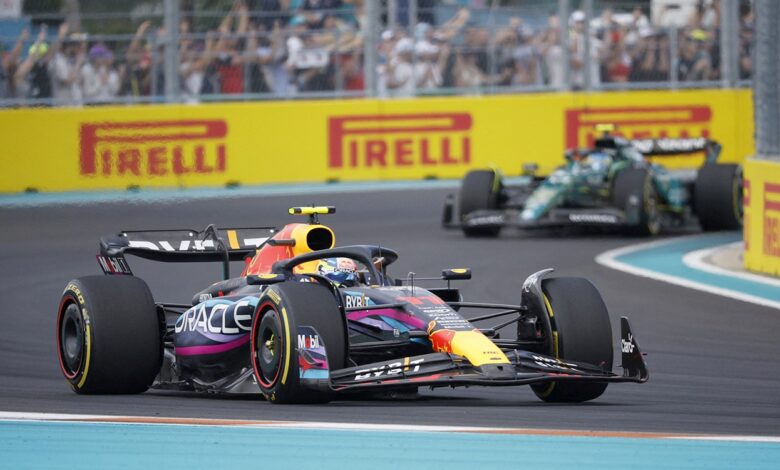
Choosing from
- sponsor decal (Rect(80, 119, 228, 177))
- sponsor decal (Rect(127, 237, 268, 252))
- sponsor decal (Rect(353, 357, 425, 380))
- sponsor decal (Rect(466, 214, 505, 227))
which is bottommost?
sponsor decal (Rect(466, 214, 505, 227))

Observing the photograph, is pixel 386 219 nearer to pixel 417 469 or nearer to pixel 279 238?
pixel 279 238

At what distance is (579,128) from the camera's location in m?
27.4

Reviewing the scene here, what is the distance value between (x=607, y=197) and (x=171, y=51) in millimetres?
8571

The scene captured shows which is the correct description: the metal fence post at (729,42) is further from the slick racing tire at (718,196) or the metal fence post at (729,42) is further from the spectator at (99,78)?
the spectator at (99,78)

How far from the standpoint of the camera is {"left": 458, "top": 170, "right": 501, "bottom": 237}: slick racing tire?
783 inches

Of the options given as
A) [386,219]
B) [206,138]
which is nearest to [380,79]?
[206,138]

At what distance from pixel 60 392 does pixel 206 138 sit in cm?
1616

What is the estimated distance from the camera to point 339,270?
9.46 m

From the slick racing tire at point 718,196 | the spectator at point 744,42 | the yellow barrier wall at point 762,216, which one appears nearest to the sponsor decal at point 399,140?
the spectator at point 744,42

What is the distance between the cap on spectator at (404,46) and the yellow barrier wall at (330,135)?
0.89m

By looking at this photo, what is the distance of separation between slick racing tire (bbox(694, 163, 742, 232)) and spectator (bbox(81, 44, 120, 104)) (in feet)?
30.5

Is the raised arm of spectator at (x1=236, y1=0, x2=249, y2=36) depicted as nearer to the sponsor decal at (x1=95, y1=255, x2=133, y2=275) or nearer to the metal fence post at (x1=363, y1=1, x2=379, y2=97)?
the metal fence post at (x1=363, y1=1, x2=379, y2=97)

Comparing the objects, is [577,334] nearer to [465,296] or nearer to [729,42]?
[465,296]

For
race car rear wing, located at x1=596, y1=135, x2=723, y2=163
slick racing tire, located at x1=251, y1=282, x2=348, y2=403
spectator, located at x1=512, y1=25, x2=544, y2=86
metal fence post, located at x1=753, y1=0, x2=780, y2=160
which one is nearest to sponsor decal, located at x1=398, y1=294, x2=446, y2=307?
slick racing tire, located at x1=251, y1=282, x2=348, y2=403
